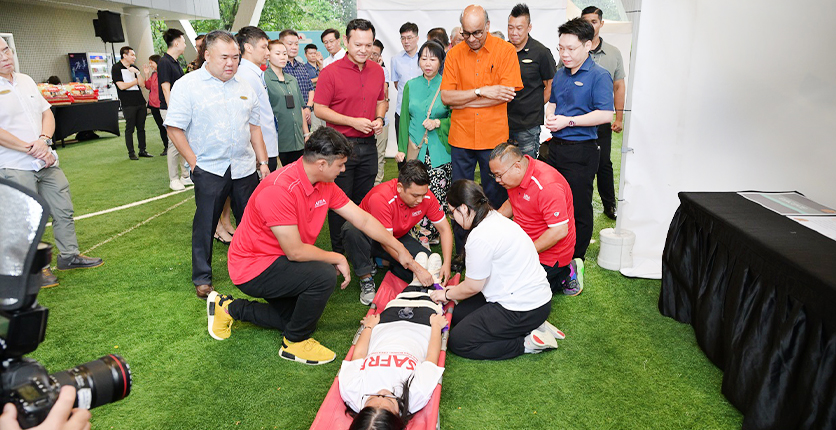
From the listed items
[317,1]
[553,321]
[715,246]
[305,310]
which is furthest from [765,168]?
[317,1]

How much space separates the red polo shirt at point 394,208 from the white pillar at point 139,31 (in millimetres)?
13597

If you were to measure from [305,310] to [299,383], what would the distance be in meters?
0.35

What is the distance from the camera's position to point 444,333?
265 centimetres

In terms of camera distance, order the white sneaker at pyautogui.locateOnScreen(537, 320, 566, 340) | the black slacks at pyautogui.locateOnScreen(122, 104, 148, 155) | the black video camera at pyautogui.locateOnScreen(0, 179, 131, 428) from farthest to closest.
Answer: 1. the black slacks at pyautogui.locateOnScreen(122, 104, 148, 155)
2. the white sneaker at pyautogui.locateOnScreen(537, 320, 566, 340)
3. the black video camera at pyautogui.locateOnScreen(0, 179, 131, 428)

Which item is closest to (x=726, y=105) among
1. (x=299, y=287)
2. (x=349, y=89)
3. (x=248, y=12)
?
(x=349, y=89)

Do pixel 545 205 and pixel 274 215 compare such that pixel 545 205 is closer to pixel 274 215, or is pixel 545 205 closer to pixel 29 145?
pixel 274 215

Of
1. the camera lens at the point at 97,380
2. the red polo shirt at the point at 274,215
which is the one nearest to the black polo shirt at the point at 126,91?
the red polo shirt at the point at 274,215

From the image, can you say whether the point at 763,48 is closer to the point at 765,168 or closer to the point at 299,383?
the point at 765,168

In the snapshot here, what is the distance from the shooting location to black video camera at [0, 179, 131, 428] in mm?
921

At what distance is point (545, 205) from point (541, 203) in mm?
28

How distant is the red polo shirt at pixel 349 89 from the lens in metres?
3.62

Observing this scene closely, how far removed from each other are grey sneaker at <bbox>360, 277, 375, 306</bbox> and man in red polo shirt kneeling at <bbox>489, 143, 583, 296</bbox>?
38.5 inches

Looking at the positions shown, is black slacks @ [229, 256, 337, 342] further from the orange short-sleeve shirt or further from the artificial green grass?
the orange short-sleeve shirt

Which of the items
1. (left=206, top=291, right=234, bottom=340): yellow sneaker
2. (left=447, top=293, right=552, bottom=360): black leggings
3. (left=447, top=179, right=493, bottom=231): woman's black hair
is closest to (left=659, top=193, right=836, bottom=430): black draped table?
(left=447, top=293, right=552, bottom=360): black leggings
